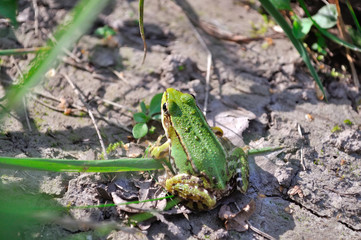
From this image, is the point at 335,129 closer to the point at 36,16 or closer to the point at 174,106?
the point at 174,106

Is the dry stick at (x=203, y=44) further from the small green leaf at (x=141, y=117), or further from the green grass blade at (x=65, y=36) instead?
the green grass blade at (x=65, y=36)

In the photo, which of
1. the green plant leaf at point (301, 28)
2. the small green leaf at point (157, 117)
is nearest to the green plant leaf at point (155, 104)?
the small green leaf at point (157, 117)

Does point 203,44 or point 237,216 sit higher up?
point 203,44

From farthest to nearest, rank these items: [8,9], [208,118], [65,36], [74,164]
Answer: [208,118], [8,9], [74,164], [65,36]

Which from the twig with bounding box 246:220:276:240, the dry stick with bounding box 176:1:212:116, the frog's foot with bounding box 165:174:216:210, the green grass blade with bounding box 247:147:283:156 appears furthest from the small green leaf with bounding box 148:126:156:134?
the twig with bounding box 246:220:276:240

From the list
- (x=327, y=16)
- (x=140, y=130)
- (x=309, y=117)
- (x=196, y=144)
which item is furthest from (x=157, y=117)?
(x=327, y=16)

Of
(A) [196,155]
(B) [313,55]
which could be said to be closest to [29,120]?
(A) [196,155]

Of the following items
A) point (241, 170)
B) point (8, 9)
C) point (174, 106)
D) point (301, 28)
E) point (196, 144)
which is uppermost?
point (8, 9)

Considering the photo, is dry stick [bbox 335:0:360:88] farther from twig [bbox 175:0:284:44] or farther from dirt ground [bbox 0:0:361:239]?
twig [bbox 175:0:284:44]
